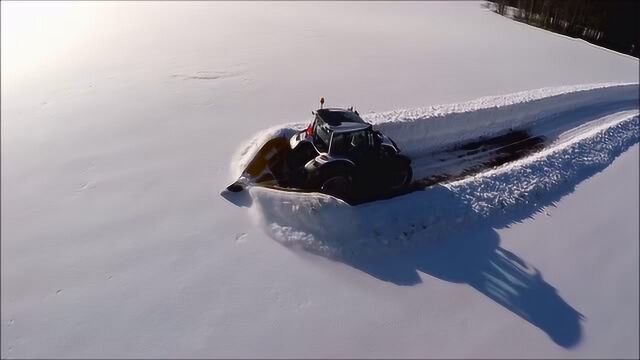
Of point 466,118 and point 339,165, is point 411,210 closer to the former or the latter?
point 339,165

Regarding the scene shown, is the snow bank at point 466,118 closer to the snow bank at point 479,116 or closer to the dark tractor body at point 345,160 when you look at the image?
the snow bank at point 479,116

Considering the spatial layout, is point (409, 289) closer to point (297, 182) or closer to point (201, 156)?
point (297, 182)

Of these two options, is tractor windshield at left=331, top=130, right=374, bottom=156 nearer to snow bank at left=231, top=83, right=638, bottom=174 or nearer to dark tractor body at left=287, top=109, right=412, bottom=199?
dark tractor body at left=287, top=109, right=412, bottom=199

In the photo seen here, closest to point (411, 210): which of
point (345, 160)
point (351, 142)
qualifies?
point (345, 160)

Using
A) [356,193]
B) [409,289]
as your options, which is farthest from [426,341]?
[356,193]

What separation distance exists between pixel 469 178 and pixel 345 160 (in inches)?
104

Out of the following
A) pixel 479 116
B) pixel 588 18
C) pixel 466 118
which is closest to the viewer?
pixel 466 118

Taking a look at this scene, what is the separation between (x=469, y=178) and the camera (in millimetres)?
8023

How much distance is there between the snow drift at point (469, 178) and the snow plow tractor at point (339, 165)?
34cm

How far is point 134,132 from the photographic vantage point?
29.4 feet

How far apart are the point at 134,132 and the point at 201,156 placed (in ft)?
5.93

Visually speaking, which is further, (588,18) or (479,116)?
(588,18)

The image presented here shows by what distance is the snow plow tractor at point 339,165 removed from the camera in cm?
696

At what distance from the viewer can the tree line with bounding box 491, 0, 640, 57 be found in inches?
594
